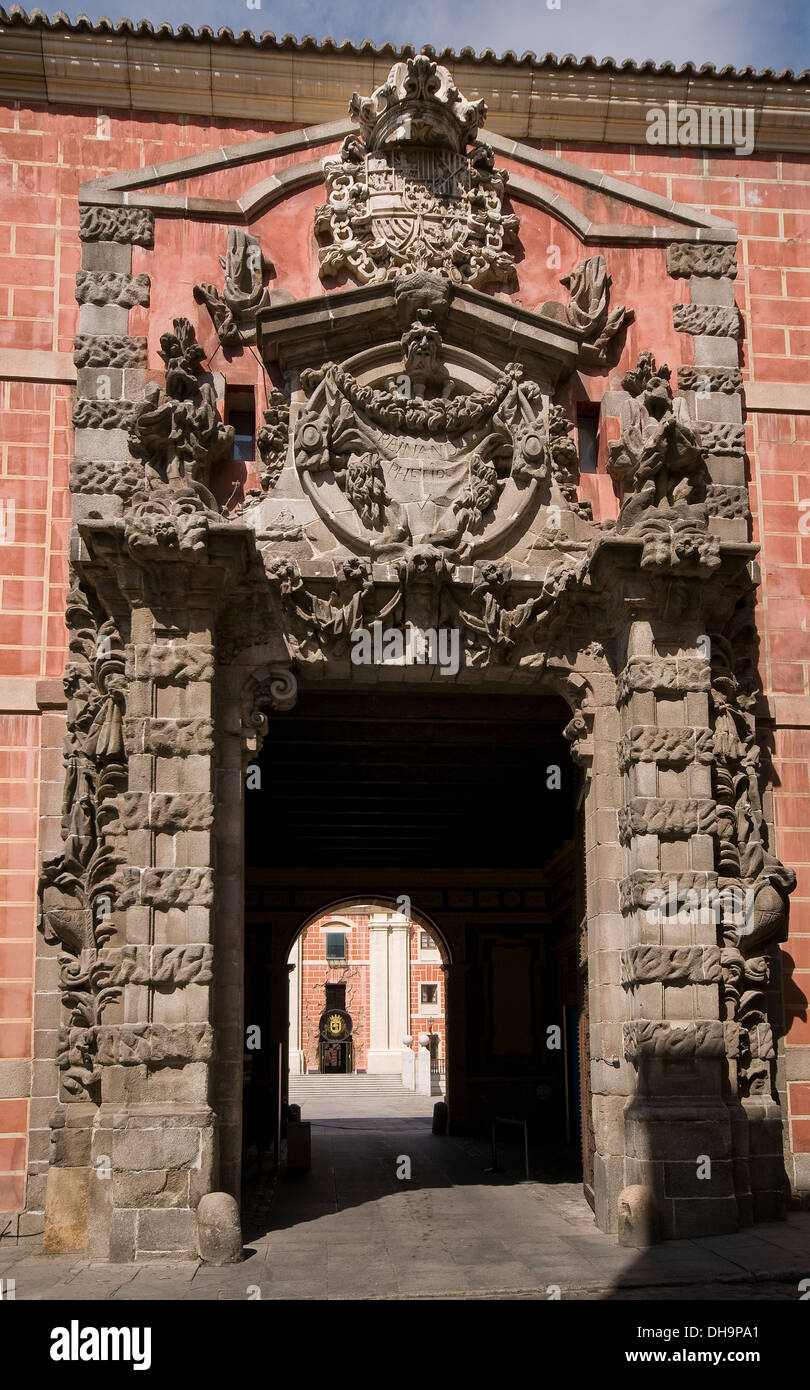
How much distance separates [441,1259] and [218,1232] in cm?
166

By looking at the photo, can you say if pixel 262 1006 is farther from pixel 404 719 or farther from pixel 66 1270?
pixel 66 1270

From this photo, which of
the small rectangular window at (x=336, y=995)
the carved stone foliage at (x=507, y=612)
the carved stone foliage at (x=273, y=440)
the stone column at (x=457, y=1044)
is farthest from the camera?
the small rectangular window at (x=336, y=995)

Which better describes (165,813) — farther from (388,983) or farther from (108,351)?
(388,983)

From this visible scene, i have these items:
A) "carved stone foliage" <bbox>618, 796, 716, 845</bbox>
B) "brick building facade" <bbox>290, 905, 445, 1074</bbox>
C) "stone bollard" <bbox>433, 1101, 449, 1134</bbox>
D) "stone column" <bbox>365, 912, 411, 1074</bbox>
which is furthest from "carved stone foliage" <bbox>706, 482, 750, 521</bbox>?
"stone column" <bbox>365, 912, 411, 1074</bbox>

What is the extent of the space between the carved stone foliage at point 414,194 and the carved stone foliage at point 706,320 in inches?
66.5

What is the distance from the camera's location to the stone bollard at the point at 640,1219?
11094mm

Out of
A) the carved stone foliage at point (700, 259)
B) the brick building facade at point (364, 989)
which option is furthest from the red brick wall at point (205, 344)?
the brick building facade at point (364, 989)

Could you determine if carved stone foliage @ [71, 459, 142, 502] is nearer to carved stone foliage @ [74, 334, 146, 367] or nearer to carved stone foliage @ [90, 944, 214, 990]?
carved stone foliage @ [74, 334, 146, 367]

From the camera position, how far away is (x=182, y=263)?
13469 millimetres

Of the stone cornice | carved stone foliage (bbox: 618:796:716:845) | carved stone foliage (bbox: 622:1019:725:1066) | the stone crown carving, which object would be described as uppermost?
the stone cornice

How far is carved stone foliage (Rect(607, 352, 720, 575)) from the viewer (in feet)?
39.4

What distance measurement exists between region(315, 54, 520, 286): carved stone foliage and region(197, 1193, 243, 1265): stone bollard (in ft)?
27.0

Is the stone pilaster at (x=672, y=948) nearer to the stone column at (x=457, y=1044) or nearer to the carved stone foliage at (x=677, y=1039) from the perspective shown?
the carved stone foliage at (x=677, y=1039)

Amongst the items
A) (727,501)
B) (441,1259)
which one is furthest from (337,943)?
(441,1259)
